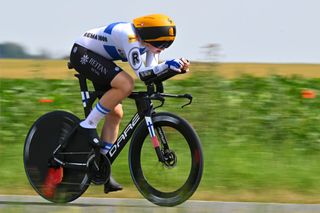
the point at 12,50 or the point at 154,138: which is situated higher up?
the point at 154,138

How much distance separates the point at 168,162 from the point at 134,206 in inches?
17.3

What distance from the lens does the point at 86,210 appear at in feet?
22.7

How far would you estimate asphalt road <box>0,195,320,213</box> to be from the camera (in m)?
6.73

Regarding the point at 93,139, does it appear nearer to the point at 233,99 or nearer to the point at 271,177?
the point at 271,177

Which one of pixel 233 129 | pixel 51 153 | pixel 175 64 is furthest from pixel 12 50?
pixel 175 64

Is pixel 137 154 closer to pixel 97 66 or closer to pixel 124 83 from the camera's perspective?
pixel 124 83

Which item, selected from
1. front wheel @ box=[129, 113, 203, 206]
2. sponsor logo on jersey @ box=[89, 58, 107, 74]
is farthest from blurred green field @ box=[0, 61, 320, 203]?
sponsor logo on jersey @ box=[89, 58, 107, 74]

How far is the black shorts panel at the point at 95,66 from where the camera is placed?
7105 millimetres

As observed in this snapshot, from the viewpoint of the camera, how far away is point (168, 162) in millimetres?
6961

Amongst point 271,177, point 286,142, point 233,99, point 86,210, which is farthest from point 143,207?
point 233,99

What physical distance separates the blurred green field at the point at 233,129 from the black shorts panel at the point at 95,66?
1167mm

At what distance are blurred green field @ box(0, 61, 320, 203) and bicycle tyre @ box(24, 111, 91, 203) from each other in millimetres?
458

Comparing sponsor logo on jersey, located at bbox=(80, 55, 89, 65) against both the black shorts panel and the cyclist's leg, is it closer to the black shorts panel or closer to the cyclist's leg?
the black shorts panel

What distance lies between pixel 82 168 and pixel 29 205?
1.77 feet
